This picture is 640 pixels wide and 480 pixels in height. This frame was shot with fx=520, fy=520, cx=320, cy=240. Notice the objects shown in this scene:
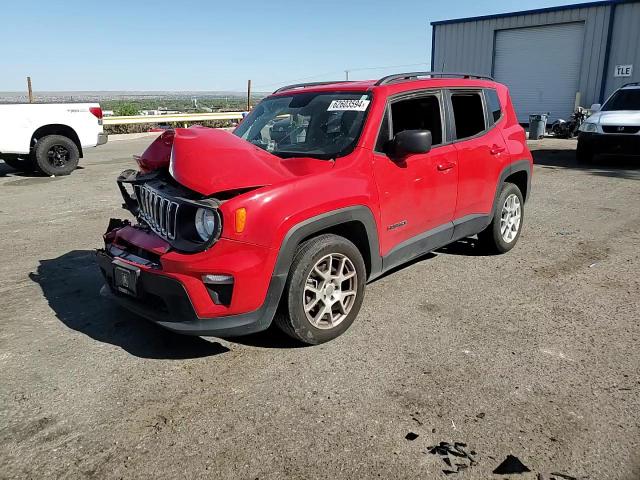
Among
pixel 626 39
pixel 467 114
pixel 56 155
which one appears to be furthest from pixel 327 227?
pixel 626 39

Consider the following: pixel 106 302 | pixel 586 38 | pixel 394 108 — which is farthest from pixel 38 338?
pixel 586 38

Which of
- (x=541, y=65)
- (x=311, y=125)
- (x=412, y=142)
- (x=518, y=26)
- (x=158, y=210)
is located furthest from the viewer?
(x=518, y=26)

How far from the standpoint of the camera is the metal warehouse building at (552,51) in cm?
1958

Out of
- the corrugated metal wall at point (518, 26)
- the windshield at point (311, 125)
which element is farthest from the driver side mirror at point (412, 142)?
the corrugated metal wall at point (518, 26)

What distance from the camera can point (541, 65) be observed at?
864 inches

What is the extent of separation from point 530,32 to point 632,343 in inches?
866

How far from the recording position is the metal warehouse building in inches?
771

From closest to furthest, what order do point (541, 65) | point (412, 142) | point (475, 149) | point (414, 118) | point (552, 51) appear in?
point (412, 142) → point (414, 118) → point (475, 149) → point (552, 51) → point (541, 65)

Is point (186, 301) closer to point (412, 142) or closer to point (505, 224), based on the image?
point (412, 142)

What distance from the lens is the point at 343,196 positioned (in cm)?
338

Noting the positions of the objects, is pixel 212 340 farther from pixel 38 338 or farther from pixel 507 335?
pixel 507 335

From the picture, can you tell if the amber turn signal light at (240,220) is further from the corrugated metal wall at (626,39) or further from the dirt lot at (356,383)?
the corrugated metal wall at (626,39)

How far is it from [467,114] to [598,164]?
8978 millimetres

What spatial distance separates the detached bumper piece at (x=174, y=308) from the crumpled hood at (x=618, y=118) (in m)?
10.5
